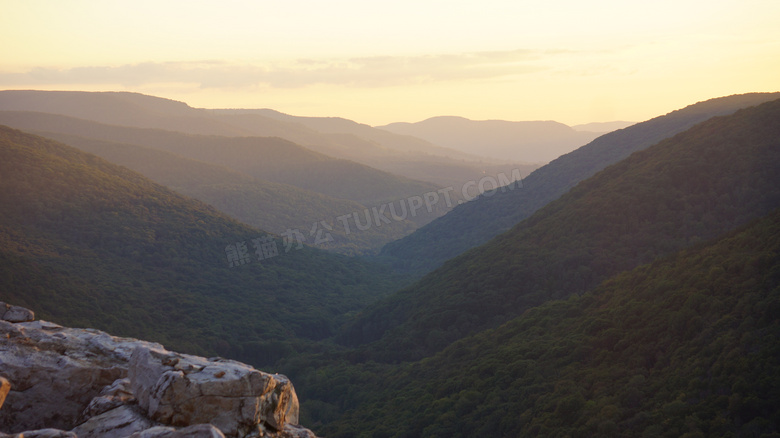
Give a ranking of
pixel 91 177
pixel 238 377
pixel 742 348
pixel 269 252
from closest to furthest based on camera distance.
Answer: pixel 238 377 → pixel 742 348 → pixel 91 177 → pixel 269 252

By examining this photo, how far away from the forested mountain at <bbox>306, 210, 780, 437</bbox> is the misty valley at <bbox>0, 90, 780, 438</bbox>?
128 mm

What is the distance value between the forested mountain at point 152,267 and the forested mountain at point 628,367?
24449 mm

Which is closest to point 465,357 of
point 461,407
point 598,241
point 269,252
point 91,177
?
point 461,407

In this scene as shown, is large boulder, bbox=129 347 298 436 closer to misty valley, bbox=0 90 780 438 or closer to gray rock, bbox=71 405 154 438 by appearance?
misty valley, bbox=0 90 780 438

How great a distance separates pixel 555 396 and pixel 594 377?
7.48 ft

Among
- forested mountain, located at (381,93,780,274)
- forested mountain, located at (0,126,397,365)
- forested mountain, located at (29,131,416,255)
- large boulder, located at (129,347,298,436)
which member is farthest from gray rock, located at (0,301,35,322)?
forested mountain, located at (29,131,416,255)

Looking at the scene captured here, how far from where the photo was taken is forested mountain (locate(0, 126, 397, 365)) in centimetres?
5528

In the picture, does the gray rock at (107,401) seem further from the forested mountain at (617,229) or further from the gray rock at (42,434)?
the forested mountain at (617,229)

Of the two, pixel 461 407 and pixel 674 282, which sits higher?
pixel 674 282

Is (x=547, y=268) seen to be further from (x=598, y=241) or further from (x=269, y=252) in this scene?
(x=269, y=252)

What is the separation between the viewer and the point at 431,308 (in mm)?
56875

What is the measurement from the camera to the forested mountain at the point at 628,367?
21.4 m

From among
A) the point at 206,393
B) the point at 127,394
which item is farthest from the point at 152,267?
the point at 206,393

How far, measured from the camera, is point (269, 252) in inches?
3575
